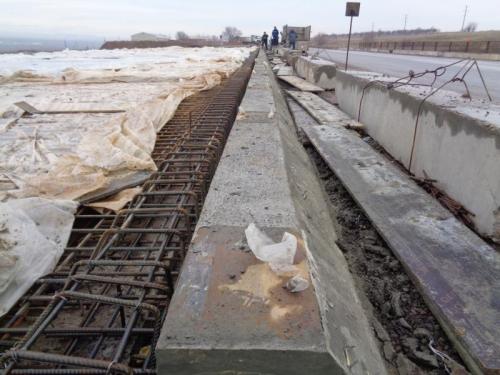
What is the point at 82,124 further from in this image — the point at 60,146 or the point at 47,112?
the point at 47,112

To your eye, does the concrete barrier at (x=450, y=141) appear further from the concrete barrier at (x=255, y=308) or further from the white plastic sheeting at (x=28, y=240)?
the white plastic sheeting at (x=28, y=240)

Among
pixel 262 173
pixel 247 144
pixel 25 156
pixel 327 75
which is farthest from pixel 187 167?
pixel 327 75

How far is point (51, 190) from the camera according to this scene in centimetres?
325

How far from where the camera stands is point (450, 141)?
14.6 feet

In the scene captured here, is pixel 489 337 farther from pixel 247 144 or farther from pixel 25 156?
pixel 25 156

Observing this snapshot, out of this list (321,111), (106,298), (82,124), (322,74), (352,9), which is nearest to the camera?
(106,298)

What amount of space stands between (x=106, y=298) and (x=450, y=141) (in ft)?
14.0

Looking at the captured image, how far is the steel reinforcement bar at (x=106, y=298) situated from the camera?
5.78ft

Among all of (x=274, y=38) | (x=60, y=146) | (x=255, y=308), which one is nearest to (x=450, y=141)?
(x=255, y=308)

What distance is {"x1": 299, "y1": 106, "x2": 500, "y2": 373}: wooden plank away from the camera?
252cm

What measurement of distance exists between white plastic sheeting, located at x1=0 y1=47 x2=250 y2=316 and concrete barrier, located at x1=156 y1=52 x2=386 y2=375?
44.1 inches

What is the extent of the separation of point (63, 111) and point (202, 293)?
5409 millimetres

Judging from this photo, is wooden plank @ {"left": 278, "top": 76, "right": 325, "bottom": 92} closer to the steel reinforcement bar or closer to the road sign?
the road sign

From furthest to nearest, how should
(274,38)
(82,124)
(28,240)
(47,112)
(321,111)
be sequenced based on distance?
1. (274,38)
2. (321,111)
3. (47,112)
4. (82,124)
5. (28,240)
